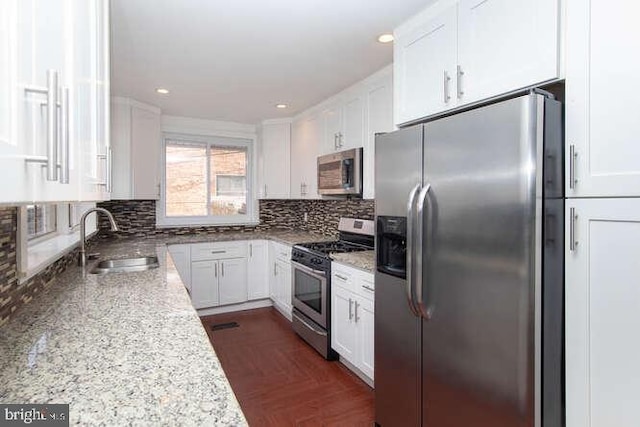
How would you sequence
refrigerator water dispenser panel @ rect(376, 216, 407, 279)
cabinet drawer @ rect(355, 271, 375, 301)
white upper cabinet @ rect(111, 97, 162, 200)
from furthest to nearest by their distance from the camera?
white upper cabinet @ rect(111, 97, 162, 200), cabinet drawer @ rect(355, 271, 375, 301), refrigerator water dispenser panel @ rect(376, 216, 407, 279)

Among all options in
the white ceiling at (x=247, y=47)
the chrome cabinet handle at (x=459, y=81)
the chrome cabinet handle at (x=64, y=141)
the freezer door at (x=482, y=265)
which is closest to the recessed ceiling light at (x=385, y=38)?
the white ceiling at (x=247, y=47)

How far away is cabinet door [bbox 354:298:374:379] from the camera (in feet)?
7.58

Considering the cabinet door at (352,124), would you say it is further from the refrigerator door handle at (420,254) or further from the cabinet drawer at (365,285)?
the refrigerator door handle at (420,254)

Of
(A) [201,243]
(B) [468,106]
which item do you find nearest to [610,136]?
(B) [468,106]

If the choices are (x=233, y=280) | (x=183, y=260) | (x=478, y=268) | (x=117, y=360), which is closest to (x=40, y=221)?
(x=117, y=360)

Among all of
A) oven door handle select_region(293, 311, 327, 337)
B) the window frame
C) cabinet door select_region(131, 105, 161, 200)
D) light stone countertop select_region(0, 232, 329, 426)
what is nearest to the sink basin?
light stone countertop select_region(0, 232, 329, 426)

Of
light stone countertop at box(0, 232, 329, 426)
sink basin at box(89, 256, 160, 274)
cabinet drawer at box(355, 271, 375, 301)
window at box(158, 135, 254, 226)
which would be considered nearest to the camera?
light stone countertop at box(0, 232, 329, 426)

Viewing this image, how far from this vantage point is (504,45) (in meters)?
1.44

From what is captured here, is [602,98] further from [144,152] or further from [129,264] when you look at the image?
[144,152]

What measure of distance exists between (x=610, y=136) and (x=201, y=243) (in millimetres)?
3669

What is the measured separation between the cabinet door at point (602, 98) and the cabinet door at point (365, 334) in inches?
56.7

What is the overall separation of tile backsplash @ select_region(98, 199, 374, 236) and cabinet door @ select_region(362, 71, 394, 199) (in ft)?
1.79

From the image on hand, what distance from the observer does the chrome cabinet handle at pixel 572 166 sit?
4.00 ft

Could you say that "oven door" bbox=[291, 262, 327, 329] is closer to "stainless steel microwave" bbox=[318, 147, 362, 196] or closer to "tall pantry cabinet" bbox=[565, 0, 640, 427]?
"stainless steel microwave" bbox=[318, 147, 362, 196]
